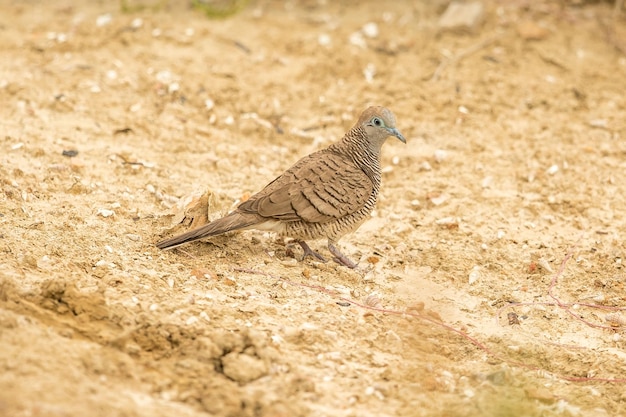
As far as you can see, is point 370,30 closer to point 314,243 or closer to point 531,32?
point 531,32

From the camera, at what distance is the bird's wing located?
5363 mm

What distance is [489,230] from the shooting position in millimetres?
6211

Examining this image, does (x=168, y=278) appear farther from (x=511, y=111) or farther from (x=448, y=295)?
(x=511, y=111)

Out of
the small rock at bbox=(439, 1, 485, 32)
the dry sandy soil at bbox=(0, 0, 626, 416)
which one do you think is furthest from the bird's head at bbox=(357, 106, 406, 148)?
the small rock at bbox=(439, 1, 485, 32)

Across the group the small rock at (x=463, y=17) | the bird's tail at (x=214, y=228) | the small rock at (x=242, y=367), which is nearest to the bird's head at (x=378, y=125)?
the bird's tail at (x=214, y=228)

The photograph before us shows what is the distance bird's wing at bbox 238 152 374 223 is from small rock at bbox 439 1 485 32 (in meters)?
3.41

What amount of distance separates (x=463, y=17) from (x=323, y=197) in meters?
3.93

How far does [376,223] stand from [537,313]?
1.49 m

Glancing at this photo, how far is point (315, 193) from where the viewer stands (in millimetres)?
5480

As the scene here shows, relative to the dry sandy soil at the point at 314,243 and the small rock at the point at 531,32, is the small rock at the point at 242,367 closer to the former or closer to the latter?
the dry sandy soil at the point at 314,243

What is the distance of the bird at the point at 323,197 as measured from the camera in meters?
5.32

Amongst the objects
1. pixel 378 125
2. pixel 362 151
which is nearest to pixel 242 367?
pixel 362 151

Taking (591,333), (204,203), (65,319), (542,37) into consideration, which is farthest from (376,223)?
(542,37)

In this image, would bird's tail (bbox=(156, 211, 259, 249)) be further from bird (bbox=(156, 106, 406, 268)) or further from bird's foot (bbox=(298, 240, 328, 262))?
bird's foot (bbox=(298, 240, 328, 262))
